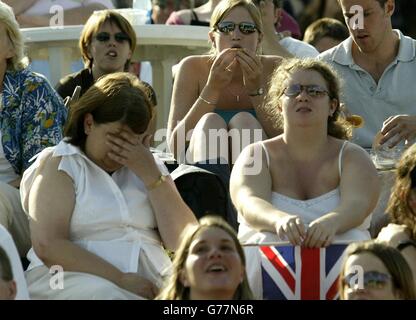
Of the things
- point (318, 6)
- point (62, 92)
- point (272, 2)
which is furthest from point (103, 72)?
point (318, 6)

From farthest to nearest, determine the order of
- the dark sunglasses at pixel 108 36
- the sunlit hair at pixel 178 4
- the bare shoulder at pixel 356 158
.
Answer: the sunlit hair at pixel 178 4
the dark sunglasses at pixel 108 36
the bare shoulder at pixel 356 158

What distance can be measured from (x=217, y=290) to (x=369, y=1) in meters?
2.98

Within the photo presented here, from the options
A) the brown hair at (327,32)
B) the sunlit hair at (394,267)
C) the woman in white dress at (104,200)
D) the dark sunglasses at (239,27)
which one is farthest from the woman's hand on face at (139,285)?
the brown hair at (327,32)

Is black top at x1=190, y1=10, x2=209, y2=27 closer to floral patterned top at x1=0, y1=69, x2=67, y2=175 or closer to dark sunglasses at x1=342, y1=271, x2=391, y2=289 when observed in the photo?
floral patterned top at x1=0, y1=69, x2=67, y2=175

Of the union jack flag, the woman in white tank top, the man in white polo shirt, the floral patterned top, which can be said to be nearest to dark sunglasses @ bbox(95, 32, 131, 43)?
the floral patterned top

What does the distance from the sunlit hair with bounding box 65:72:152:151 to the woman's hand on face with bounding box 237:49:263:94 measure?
3.59ft

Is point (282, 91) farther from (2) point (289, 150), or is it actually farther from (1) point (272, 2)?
(1) point (272, 2)

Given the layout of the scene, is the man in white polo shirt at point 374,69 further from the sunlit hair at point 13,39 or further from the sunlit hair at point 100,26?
the sunlit hair at point 13,39

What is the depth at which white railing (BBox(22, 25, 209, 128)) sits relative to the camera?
31.8ft

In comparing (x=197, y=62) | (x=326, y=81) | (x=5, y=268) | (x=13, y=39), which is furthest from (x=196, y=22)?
(x=5, y=268)

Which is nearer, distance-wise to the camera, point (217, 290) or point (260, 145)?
point (217, 290)

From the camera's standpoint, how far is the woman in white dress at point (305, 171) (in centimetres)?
639
